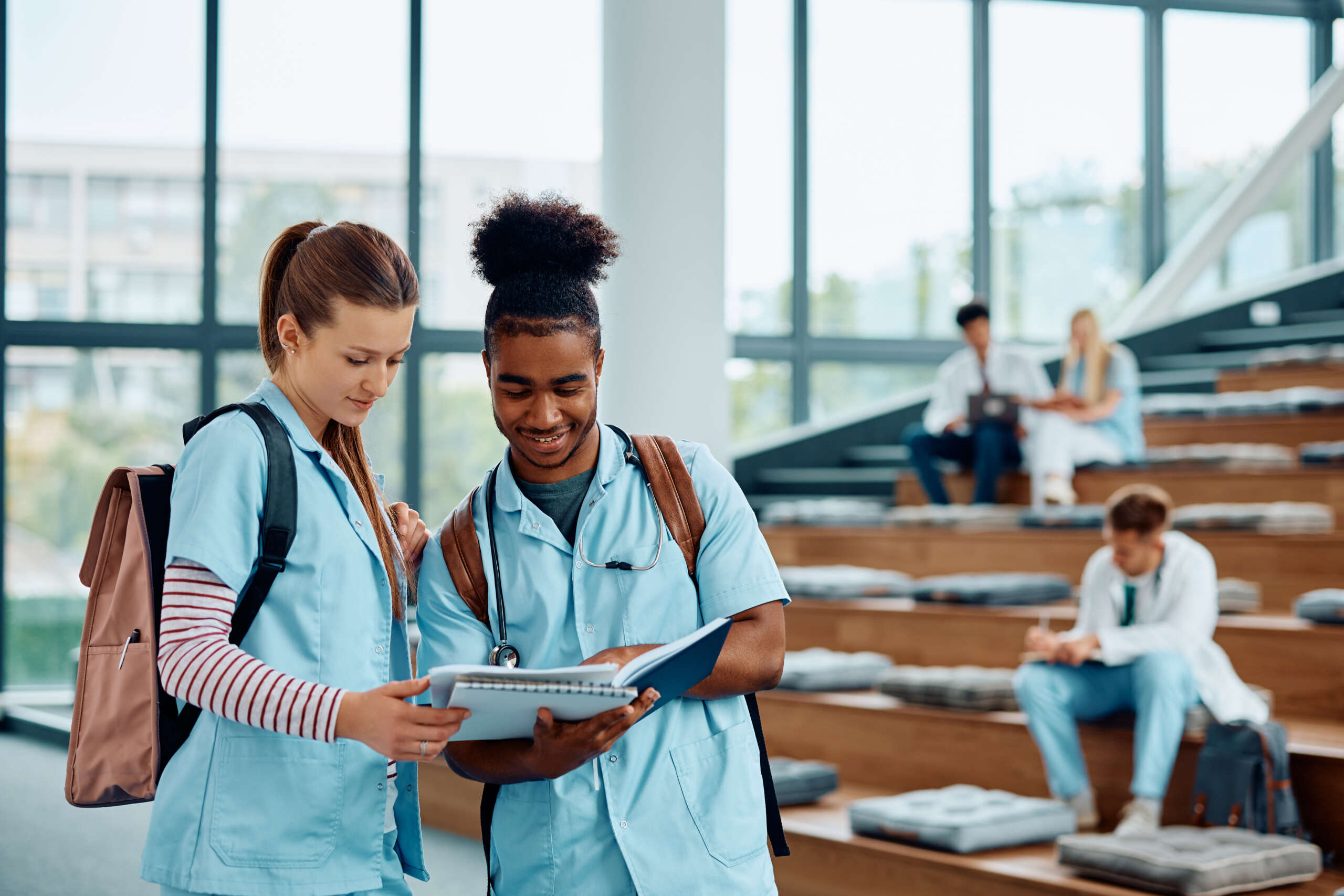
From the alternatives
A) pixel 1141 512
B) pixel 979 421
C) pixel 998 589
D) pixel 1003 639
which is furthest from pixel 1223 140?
pixel 1141 512

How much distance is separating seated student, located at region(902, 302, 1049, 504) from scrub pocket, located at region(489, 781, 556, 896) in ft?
14.1

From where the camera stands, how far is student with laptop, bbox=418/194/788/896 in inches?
54.9

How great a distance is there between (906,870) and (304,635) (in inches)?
84.6

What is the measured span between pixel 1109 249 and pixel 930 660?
4730 millimetres

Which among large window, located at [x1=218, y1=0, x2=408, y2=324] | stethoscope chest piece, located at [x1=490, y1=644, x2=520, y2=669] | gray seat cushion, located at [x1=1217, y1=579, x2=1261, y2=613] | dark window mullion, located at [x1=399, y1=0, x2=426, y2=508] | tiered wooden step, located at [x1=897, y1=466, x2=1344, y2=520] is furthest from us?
dark window mullion, located at [x1=399, y1=0, x2=426, y2=508]

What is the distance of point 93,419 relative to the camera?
689cm

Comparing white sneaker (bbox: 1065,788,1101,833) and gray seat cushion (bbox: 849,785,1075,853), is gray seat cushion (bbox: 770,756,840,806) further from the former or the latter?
white sneaker (bbox: 1065,788,1101,833)

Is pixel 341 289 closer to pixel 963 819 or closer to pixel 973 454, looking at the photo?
pixel 963 819

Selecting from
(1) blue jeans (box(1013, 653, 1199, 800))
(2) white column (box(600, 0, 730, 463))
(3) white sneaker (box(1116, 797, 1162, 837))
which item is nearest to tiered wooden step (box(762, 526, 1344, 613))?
(2) white column (box(600, 0, 730, 463))

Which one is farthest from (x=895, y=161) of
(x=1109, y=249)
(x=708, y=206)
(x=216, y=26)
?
(x=216, y=26)

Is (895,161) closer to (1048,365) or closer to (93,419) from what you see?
(1048,365)

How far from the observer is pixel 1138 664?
3.33 metres

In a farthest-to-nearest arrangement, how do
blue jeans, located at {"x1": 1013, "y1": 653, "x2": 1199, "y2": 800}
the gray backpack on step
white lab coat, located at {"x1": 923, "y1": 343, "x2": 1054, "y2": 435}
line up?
white lab coat, located at {"x1": 923, "y1": 343, "x2": 1054, "y2": 435} → blue jeans, located at {"x1": 1013, "y1": 653, "x2": 1199, "y2": 800} → the gray backpack on step

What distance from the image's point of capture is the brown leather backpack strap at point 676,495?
146 centimetres
